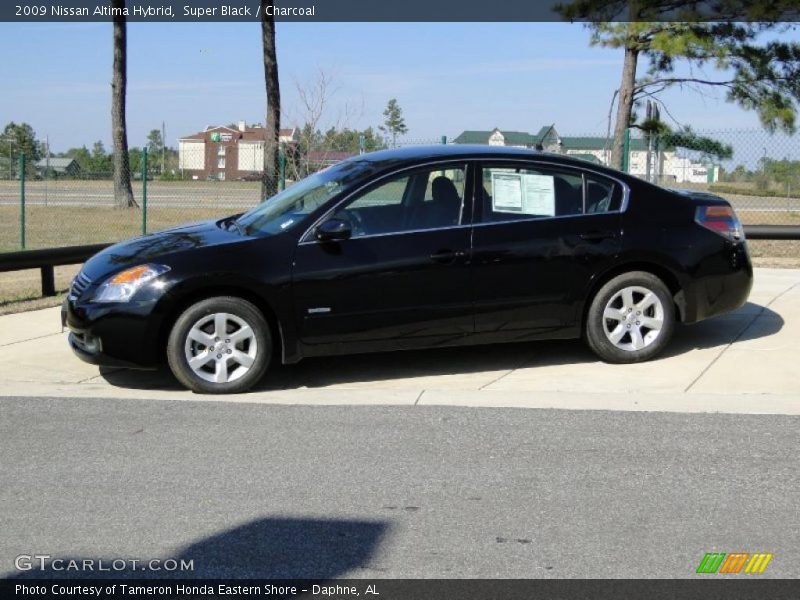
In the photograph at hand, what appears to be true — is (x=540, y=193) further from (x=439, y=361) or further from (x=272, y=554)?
(x=272, y=554)

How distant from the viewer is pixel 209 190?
24.6 metres

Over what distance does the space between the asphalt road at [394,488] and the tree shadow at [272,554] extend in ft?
0.04

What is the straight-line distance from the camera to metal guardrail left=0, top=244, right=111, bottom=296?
34.2ft

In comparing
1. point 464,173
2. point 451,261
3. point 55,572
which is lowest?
point 55,572

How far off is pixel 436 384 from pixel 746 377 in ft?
7.31

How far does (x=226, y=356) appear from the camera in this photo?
675 cm

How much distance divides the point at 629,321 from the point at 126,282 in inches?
142

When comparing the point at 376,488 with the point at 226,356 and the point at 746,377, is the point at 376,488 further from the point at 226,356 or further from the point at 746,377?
the point at 746,377

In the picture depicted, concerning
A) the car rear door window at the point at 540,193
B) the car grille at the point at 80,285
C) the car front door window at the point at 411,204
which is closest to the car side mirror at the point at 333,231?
the car front door window at the point at 411,204

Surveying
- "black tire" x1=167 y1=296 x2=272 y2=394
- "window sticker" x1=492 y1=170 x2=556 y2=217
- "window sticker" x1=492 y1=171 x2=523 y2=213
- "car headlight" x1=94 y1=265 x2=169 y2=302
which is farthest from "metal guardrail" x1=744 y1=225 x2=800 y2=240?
"car headlight" x1=94 y1=265 x2=169 y2=302

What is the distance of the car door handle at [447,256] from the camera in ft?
23.0

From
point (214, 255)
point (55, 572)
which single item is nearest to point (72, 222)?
point (214, 255)

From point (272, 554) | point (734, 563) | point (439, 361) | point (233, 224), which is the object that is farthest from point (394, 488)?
point (233, 224)

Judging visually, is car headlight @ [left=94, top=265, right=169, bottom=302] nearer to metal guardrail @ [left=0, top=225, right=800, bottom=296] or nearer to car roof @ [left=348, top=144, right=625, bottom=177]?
car roof @ [left=348, top=144, right=625, bottom=177]
